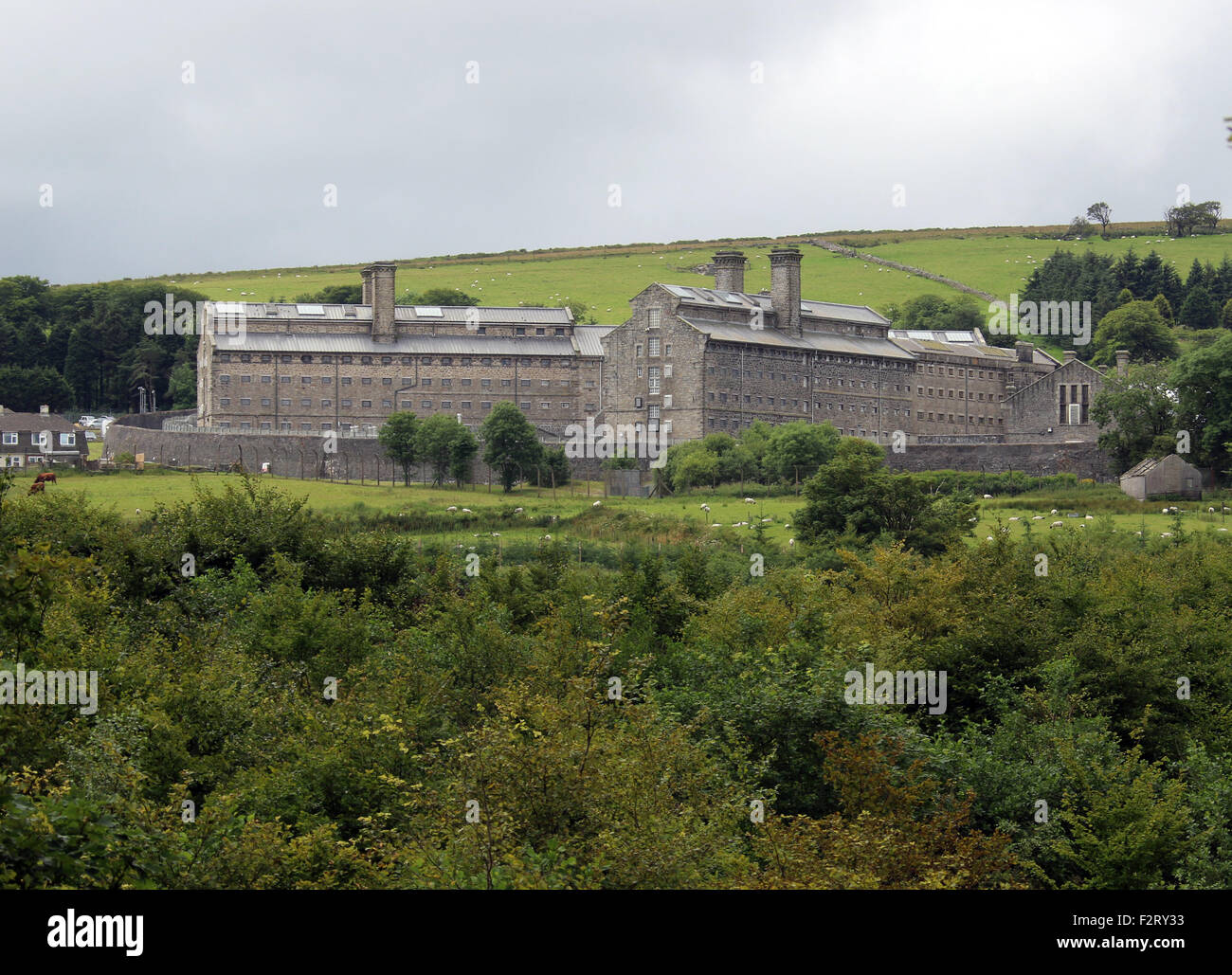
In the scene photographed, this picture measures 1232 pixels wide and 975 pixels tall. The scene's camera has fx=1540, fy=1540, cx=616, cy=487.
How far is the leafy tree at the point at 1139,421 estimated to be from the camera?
7906 centimetres

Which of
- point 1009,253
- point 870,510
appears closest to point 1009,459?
point 870,510

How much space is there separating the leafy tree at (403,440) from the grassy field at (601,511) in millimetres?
6920

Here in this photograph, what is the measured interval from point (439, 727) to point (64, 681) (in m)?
7.08

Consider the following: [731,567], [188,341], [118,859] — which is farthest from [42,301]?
[118,859]

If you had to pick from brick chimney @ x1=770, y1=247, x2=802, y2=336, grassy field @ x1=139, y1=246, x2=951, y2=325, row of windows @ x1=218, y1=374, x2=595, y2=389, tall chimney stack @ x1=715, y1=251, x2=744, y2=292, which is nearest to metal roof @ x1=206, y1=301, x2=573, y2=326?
row of windows @ x1=218, y1=374, x2=595, y2=389

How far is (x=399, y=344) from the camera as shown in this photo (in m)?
106

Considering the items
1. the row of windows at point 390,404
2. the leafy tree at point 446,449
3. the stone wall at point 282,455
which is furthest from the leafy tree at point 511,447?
the row of windows at point 390,404

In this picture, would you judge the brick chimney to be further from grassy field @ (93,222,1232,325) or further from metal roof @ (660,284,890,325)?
grassy field @ (93,222,1232,325)

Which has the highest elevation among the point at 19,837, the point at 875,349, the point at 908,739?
the point at 875,349

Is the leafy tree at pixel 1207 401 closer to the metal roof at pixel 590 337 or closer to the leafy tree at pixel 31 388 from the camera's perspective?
the metal roof at pixel 590 337

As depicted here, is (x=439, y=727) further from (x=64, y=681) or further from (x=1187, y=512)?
(x=1187, y=512)

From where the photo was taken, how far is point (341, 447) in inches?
3615

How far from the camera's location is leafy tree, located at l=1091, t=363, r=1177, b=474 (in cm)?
7906

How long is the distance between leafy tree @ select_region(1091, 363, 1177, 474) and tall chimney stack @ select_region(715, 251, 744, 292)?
32.4m
